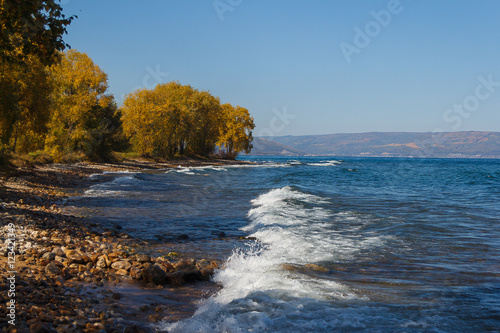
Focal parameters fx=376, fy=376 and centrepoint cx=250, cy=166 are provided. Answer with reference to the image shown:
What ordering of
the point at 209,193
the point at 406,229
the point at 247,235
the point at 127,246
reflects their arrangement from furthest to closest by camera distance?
the point at 209,193 < the point at 406,229 < the point at 247,235 < the point at 127,246

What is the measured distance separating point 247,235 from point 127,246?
13.3ft

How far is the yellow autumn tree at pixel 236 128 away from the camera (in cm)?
8638

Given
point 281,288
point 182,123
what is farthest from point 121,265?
point 182,123

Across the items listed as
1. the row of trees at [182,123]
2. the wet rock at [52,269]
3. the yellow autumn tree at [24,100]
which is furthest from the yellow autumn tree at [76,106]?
the wet rock at [52,269]

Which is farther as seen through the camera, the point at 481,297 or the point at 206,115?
the point at 206,115

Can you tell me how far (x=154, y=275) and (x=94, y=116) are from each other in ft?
129

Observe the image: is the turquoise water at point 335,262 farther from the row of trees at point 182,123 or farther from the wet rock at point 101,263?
the row of trees at point 182,123

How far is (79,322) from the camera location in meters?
4.57

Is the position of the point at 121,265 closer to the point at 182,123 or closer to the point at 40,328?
the point at 40,328

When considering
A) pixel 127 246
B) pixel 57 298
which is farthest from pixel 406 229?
pixel 57 298

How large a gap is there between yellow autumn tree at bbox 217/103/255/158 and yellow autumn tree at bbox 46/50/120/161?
4406 centimetres

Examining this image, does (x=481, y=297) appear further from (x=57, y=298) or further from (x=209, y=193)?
(x=209, y=193)

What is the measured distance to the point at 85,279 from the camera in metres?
6.62

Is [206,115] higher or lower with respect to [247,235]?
higher
